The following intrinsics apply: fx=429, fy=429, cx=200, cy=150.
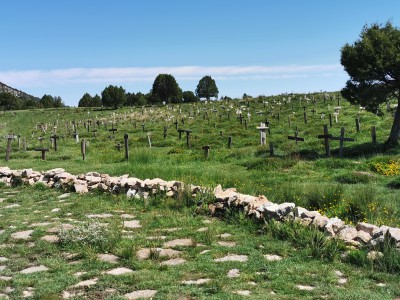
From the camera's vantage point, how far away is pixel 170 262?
6.01m

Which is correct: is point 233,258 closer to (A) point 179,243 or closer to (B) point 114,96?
(A) point 179,243

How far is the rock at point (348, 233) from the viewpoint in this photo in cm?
650

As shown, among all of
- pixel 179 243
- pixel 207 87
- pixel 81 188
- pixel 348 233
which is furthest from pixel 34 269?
pixel 207 87

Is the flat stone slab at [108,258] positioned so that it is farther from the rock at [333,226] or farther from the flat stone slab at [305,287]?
the rock at [333,226]

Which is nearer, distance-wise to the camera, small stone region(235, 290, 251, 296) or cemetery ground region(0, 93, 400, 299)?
small stone region(235, 290, 251, 296)

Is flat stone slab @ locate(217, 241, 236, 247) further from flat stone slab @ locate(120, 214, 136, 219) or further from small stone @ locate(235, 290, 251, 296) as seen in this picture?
flat stone slab @ locate(120, 214, 136, 219)

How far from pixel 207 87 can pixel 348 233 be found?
291 ft

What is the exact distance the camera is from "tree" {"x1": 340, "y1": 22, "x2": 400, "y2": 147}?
21562 mm

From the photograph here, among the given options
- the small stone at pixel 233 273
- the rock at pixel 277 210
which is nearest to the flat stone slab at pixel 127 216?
the rock at pixel 277 210

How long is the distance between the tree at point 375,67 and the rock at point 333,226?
54.1 feet

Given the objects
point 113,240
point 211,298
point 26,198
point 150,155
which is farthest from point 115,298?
point 150,155

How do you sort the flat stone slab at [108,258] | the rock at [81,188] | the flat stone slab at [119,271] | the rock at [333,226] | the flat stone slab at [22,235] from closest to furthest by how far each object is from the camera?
the flat stone slab at [119,271], the flat stone slab at [108,258], the rock at [333,226], the flat stone slab at [22,235], the rock at [81,188]

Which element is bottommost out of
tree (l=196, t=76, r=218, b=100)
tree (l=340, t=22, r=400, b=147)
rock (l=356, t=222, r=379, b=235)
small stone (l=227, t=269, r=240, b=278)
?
small stone (l=227, t=269, r=240, b=278)

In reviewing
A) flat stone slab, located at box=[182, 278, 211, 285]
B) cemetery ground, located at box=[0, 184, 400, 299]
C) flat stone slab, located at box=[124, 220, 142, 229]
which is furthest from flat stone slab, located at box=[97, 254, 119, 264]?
flat stone slab, located at box=[124, 220, 142, 229]
